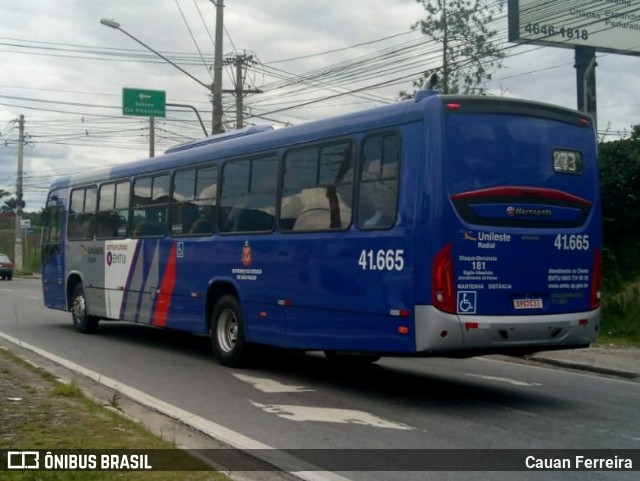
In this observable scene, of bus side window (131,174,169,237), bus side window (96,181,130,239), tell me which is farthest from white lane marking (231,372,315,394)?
bus side window (96,181,130,239)

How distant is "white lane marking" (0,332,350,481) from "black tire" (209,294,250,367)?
1.74 metres

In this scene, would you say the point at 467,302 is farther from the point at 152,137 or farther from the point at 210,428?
the point at 152,137

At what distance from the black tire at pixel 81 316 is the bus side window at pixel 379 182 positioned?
8.92m

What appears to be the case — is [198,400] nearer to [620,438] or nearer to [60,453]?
[60,453]

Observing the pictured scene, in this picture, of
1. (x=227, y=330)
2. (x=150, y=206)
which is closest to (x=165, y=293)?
(x=150, y=206)

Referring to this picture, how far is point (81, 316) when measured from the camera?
17.4 m

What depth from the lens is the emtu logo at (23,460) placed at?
21.1ft

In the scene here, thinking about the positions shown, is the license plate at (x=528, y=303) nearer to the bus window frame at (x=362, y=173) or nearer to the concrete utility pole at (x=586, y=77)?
the bus window frame at (x=362, y=173)

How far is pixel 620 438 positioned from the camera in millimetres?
8336

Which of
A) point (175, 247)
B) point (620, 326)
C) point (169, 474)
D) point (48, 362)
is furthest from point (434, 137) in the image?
point (620, 326)

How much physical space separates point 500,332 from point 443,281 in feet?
2.84

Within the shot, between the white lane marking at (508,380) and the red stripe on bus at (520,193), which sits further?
the white lane marking at (508,380)

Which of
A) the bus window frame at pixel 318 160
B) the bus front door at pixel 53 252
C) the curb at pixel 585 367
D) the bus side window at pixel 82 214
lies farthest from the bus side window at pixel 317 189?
the bus front door at pixel 53 252

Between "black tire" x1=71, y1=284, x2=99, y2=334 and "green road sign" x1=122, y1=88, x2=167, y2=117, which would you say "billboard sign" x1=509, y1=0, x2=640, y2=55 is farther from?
"black tire" x1=71, y1=284, x2=99, y2=334
